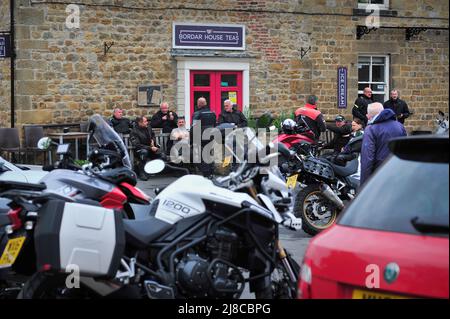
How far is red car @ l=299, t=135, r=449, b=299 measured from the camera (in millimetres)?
3475

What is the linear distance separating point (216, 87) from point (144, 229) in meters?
15.5

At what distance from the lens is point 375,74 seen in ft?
75.0

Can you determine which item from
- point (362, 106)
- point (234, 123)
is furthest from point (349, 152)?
point (362, 106)

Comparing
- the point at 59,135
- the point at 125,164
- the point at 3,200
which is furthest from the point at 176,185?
the point at 59,135

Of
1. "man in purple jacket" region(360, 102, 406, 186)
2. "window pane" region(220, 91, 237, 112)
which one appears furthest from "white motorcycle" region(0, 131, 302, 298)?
"window pane" region(220, 91, 237, 112)

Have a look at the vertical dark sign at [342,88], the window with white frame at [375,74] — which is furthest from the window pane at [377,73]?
the vertical dark sign at [342,88]

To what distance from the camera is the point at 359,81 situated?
22.6m

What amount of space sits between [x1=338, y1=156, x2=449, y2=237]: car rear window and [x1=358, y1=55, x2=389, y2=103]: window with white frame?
1894 cm

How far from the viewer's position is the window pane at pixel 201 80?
2058cm

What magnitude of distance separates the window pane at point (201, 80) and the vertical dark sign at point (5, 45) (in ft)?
15.3

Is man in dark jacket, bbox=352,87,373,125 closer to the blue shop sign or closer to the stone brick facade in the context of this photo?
the stone brick facade

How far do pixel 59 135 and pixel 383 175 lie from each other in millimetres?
14689

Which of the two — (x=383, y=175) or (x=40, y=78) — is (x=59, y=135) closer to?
(x=40, y=78)

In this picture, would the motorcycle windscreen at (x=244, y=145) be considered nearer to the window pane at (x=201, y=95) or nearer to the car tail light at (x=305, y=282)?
the car tail light at (x=305, y=282)
